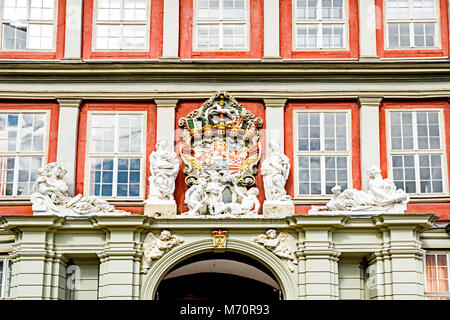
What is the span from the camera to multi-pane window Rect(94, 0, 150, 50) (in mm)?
23391

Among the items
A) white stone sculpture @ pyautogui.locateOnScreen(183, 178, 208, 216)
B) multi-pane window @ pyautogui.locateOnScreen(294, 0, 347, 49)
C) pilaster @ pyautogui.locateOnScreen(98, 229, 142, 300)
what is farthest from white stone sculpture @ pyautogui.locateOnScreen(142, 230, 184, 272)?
multi-pane window @ pyautogui.locateOnScreen(294, 0, 347, 49)

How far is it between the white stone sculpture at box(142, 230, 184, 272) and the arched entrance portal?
140 inches

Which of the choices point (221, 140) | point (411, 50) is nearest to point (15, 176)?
point (221, 140)

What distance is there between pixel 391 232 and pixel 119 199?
6.37m

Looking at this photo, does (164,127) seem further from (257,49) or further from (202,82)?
(257,49)

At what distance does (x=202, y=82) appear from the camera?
2294 centimetres

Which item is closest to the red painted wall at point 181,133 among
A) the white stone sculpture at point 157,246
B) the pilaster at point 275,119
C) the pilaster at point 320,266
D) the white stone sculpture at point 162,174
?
the pilaster at point 275,119

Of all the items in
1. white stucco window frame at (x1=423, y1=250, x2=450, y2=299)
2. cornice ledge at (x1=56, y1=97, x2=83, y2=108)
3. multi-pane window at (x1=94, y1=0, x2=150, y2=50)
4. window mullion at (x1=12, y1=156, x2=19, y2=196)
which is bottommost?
white stucco window frame at (x1=423, y1=250, x2=450, y2=299)

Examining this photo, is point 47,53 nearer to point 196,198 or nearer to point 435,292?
point 196,198

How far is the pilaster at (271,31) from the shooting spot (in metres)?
23.0

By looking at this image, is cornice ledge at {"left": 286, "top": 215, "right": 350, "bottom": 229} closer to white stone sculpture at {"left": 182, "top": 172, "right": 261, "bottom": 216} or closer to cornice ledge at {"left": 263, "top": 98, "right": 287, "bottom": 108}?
white stone sculpture at {"left": 182, "top": 172, "right": 261, "bottom": 216}

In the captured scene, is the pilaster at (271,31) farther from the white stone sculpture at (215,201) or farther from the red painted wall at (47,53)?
the red painted wall at (47,53)

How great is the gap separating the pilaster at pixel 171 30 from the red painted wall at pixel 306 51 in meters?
2.60
